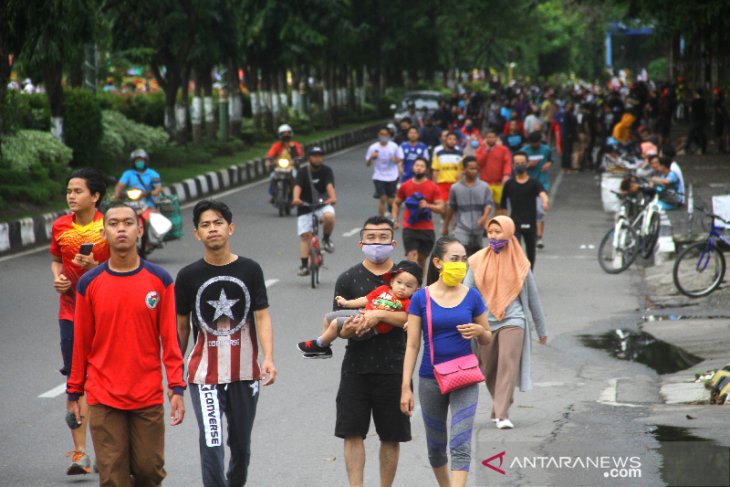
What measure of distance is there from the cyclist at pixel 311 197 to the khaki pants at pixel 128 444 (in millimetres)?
9981

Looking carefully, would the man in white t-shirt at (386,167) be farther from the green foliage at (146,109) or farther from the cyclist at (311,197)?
the green foliage at (146,109)

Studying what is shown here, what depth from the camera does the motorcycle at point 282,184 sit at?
2486cm

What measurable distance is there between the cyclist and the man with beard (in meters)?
9.53

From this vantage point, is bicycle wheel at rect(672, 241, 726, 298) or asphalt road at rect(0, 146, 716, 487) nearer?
asphalt road at rect(0, 146, 716, 487)

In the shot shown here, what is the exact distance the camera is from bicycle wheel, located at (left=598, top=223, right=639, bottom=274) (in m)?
17.4

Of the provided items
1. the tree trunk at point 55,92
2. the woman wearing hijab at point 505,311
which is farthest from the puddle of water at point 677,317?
the tree trunk at point 55,92

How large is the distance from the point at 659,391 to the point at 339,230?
12281 millimetres

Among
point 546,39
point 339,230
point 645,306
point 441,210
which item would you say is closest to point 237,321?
point 441,210

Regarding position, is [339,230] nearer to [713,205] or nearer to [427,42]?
[713,205]

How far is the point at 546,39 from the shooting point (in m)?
124

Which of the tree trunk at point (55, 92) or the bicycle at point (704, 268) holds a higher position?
the tree trunk at point (55, 92)

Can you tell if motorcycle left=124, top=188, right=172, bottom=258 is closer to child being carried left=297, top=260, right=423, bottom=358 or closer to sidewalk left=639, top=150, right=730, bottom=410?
sidewalk left=639, top=150, right=730, bottom=410

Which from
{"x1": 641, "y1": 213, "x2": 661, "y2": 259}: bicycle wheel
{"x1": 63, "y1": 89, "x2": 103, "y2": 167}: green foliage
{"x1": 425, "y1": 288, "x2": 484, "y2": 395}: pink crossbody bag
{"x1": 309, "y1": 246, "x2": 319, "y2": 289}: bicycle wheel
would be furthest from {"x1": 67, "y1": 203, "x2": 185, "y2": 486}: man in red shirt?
{"x1": 63, "y1": 89, "x2": 103, "y2": 167}: green foliage

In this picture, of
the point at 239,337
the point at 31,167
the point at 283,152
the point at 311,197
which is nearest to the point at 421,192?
the point at 311,197
